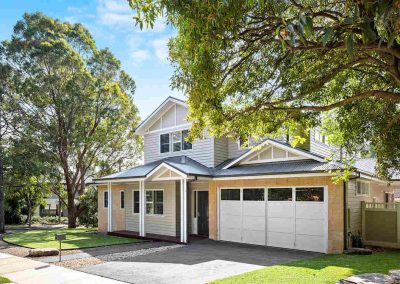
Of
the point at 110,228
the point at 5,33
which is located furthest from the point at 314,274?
the point at 5,33

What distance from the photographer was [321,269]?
984 centimetres

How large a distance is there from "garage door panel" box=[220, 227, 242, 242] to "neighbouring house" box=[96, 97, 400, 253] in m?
0.04

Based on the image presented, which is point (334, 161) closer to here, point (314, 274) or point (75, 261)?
point (314, 274)

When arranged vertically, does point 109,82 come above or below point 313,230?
above

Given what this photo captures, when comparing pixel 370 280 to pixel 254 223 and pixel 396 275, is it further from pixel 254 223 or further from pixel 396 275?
pixel 254 223

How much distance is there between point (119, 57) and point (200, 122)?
2170 cm

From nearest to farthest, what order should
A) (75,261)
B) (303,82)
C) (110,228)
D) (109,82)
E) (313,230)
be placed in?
(303,82)
(75,261)
(313,230)
(110,228)
(109,82)

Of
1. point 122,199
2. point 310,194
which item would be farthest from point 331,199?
point 122,199

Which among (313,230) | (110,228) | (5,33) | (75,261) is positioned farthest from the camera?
(5,33)

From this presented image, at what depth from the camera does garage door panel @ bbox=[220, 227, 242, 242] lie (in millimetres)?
15720

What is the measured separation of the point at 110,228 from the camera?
20.5 meters

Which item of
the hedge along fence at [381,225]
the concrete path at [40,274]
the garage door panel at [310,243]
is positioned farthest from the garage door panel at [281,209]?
the concrete path at [40,274]

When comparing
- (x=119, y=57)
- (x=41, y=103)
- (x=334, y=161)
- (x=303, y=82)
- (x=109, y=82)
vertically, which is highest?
(x=119, y=57)

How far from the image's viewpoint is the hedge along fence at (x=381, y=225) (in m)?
14.4
